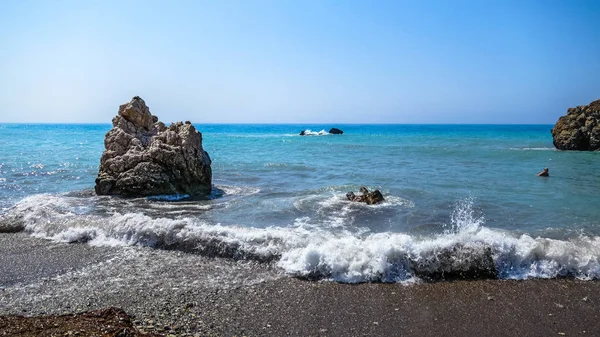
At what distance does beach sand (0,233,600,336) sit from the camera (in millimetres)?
5668

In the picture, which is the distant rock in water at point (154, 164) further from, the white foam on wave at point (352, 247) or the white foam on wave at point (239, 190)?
the white foam on wave at point (352, 247)

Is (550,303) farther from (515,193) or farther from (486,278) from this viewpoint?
(515,193)

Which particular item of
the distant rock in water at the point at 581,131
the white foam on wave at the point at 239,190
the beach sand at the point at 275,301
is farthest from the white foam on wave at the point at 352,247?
the distant rock in water at the point at 581,131

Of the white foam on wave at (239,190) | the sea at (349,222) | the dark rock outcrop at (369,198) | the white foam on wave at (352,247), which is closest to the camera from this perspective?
the white foam on wave at (352,247)

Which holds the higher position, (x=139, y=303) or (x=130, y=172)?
(x=130, y=172)

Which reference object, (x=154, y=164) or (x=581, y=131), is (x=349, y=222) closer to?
(x=154, y=164)

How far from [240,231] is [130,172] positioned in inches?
280

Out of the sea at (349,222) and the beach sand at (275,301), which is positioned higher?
the sea at (349,222)

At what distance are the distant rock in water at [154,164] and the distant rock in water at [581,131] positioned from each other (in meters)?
38.3

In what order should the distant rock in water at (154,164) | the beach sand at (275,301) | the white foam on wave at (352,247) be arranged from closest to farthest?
the beach sand at (275,301) < the white foam on wave at (352,247) < the distant rock in water at (154,164)

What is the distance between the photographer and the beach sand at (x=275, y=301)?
18.6ft

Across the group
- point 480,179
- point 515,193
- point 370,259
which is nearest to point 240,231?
point 370,259

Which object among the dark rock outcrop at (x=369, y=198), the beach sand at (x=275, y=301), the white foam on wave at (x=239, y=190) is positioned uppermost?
the dark rock outcrop at (x=369, y=198)

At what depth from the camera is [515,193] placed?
607 inches
